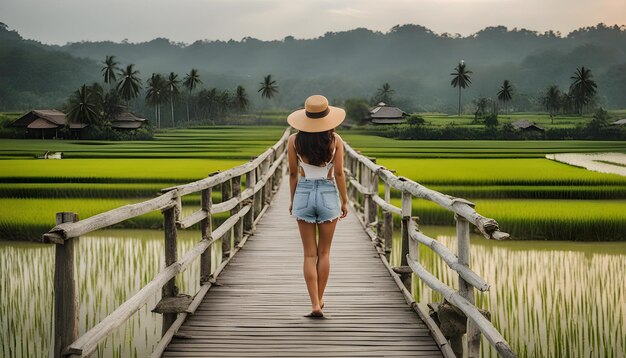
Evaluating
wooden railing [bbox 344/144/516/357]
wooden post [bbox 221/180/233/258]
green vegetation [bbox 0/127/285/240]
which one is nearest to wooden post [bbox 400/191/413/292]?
wooden railing [bbox 344/144/516/357]

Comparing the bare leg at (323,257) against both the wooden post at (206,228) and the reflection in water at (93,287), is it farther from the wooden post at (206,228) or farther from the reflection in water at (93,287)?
the reflection in water at (93,287)

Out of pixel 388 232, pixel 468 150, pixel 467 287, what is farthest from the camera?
pixel 468 150

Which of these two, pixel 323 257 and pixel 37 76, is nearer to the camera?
pixel 323 257

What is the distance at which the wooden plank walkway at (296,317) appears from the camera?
493cm

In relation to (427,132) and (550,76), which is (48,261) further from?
(550,76)

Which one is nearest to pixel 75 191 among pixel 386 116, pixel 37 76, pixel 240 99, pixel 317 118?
pixel 317 118

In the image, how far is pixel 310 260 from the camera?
568cm

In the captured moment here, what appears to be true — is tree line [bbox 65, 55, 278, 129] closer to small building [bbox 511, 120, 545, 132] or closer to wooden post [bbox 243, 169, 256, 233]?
small building [bbox 511, 120, 545, 132]

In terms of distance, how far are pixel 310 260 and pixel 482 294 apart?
303cm

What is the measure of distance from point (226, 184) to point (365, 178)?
11.5ft

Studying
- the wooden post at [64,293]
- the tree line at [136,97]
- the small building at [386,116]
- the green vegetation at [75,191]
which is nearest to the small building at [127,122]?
the tree line at [136,97]

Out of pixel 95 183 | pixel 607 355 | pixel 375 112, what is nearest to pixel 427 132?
pixel 375 112

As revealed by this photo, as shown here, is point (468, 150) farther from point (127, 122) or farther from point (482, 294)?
point (127, 122)

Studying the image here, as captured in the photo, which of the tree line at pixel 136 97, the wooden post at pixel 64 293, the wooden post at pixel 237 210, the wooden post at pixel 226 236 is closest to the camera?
the wooden post at pixel 64 293
